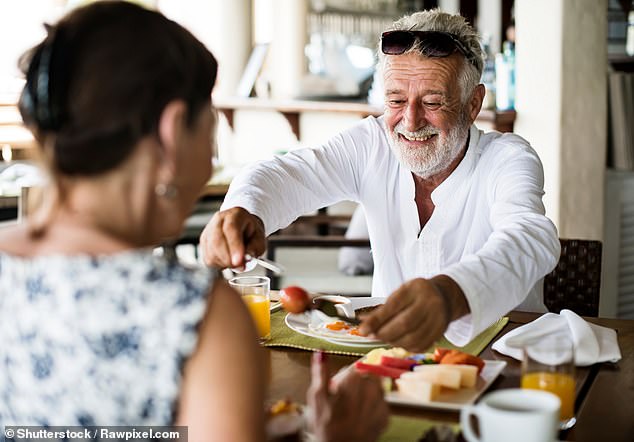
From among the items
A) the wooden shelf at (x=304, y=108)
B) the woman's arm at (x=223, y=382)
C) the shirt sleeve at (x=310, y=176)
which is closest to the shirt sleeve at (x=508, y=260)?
the shirt sleeve at (x=310, y=176)

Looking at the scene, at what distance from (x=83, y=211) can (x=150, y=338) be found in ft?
0.56

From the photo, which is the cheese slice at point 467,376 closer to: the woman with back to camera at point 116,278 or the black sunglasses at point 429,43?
the woman with back to camera at point 116,278

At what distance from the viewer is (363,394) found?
1161 millimetres

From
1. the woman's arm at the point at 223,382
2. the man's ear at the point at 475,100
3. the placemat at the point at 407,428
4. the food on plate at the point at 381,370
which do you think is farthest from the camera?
the man's ear at the point at 475,100

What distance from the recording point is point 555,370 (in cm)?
141

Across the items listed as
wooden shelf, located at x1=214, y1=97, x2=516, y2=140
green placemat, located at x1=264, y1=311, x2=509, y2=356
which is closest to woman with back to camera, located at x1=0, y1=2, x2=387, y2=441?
green placemat, located at x1=264, y1=311, x2=509, y2=356

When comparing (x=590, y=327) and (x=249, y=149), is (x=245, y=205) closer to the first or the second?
(x=590, y=327)

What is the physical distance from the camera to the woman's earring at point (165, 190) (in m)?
1.00

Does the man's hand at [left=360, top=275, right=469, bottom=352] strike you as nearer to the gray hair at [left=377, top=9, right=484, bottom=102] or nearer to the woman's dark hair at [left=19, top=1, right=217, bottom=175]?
the woman's dark hair at [left=19, top=1, right=217, bottom=175]

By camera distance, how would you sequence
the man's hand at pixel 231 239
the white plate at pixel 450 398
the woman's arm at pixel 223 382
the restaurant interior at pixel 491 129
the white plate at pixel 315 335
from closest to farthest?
the woman's arm at pixel 223 382 < the white plate at pixel 450 398 < the restaurant interior at pixel 491 129 < the white plate at pixel 315 335 < the man's hand at pixel 231 239

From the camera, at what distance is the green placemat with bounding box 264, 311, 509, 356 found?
5.92ft

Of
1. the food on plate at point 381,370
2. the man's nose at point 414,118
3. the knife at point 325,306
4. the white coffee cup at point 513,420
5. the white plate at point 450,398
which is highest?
the man's nose at point 414,118

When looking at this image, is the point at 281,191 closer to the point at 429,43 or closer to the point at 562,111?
the point at 429,43

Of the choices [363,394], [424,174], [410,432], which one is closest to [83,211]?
[363,394]
